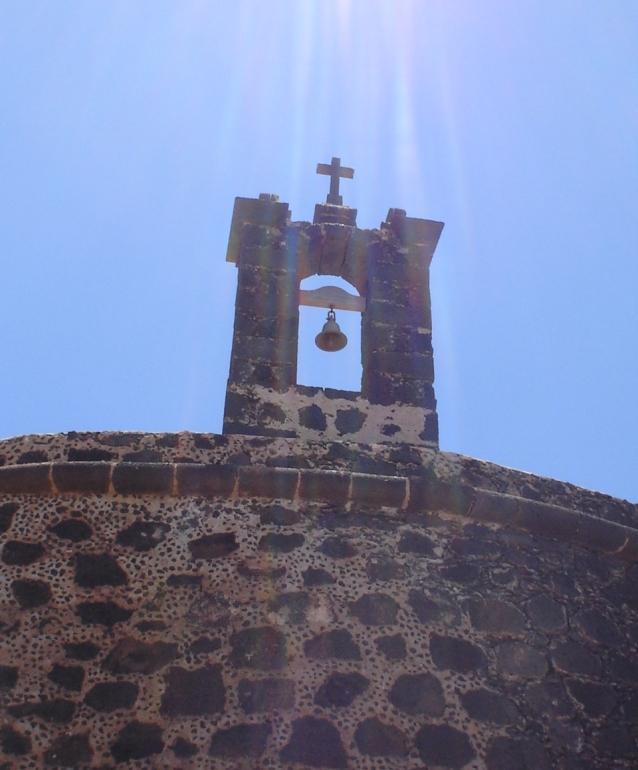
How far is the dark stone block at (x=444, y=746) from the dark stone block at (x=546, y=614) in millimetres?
618

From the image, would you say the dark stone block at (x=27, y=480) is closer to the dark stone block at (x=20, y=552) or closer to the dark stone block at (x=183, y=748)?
the dark stone block at (x=20, y=552)

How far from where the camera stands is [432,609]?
12.7 feet

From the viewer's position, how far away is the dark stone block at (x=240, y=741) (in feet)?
11.1

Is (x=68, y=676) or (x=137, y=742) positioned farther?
(x=68, y=676)

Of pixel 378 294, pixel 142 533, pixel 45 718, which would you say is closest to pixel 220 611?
pixel 142 533

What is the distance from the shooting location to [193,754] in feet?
11.1

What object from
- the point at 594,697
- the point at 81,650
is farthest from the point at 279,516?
the point at 594,697

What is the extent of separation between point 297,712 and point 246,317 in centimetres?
239

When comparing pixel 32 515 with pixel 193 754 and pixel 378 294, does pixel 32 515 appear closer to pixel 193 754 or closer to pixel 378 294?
pixel 193 754

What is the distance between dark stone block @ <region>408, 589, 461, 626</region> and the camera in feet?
12.6

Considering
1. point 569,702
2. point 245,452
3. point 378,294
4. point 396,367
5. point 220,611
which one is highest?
point 378,294

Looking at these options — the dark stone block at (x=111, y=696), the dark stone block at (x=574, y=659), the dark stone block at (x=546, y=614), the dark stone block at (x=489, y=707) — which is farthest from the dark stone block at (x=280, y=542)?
the dark stone block at (x=574, y=659)

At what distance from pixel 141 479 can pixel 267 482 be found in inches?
19.8

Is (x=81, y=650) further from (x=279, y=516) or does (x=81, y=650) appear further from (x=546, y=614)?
(x=546, y=614)
